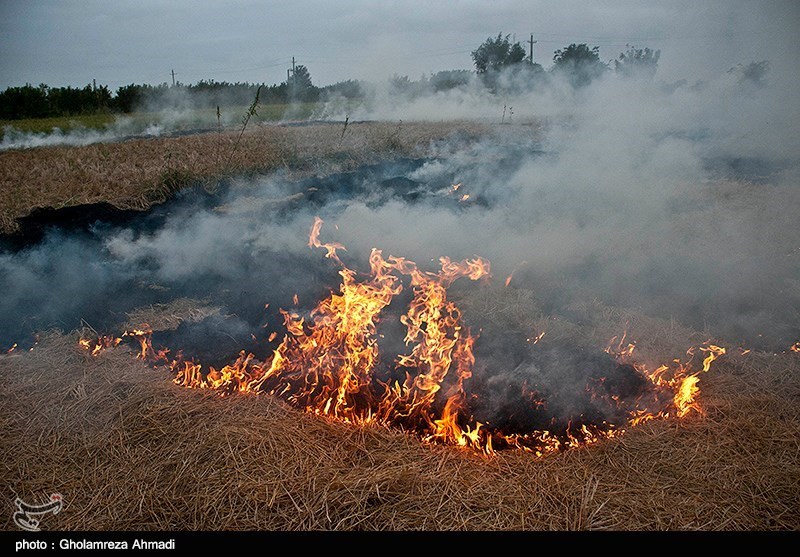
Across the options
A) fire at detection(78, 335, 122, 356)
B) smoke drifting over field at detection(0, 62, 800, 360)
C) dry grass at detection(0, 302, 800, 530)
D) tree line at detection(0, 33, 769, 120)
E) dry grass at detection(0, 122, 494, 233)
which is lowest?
dry grass at detection(0, 302, 800, 530)

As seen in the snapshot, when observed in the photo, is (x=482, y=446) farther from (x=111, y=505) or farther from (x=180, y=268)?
(x=180, y=268)

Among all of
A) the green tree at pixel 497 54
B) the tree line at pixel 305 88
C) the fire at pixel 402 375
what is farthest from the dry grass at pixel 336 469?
the green tree at pixel 497 54

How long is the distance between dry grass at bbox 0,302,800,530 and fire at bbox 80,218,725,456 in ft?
0.78

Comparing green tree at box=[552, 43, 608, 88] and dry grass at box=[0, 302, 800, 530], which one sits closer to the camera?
dry grass at box=[0, 302, 800, 530]

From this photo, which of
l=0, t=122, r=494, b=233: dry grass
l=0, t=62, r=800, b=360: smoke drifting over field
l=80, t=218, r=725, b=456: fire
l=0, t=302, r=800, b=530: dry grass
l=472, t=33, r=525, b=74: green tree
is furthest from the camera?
l=472, t=33, r=525, b=74: green tree

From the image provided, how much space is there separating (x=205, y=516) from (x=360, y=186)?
8.59 meters

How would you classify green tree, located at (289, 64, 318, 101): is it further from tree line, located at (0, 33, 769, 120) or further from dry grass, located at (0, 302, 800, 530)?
dry grass, located at (0, 302, 800, 530)

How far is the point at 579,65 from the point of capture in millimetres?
30094

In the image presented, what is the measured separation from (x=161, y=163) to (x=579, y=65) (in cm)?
2744

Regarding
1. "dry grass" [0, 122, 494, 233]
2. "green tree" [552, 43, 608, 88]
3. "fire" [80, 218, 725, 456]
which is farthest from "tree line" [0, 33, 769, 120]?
"fire" [80, 218, 725, 456]

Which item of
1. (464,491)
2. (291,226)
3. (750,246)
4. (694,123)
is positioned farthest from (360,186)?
(694,123)

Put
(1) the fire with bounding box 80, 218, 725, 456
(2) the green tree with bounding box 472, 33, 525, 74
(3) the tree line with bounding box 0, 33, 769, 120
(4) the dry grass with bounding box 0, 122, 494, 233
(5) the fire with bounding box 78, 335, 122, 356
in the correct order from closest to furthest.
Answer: (1) the fire with bounding box 80, 218, 725, 456, (5) the fire with bounding box 78, 335, 122, 356, (4) the dry grass with bounding box 0, 122, 494, 233, (3) the tree line with bounding box 0, 33, 769, 120, (2) the green tree with bounding box 472, 33, 525, 74

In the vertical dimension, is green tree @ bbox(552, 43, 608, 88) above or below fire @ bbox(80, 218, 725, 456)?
above

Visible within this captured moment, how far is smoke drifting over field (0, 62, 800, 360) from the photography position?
5.31 m
